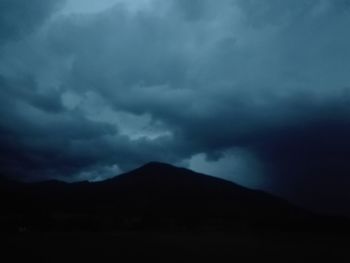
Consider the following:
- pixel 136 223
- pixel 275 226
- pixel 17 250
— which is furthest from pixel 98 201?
pixel 17 250

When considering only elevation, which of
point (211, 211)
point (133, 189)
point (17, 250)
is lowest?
point (17, 250)

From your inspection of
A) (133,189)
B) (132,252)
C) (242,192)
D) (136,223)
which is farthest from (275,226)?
(133,189)

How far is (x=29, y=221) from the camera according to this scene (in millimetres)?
59938

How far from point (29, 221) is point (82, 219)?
977cm

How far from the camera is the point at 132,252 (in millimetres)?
26344

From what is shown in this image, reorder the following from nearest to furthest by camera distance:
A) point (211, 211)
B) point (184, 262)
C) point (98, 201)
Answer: point (184, 262) → point (211, 211) → point (98, 201)

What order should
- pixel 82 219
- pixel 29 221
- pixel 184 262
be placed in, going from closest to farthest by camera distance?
1. pixel 184 262
2. pixel 29 221
3. pixel 82 219

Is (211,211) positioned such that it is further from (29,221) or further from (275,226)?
(29,221)

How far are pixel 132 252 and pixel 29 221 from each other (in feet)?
136

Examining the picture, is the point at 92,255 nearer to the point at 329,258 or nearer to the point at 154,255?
the point at 154,255

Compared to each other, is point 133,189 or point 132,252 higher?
point 133,189

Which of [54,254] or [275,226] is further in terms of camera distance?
[275,226]

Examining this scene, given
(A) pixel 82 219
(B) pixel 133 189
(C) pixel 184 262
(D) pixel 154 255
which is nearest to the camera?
(C) pixel 184 262

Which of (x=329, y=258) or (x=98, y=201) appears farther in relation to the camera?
(x=98, y=201)
